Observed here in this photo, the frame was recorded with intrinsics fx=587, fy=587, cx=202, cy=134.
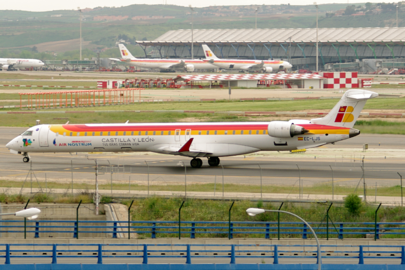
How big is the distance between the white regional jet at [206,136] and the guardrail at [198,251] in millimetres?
14068

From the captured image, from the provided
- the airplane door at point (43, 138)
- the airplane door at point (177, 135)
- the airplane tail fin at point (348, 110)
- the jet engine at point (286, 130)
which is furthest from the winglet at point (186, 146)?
the airplane door at point (43, 138)

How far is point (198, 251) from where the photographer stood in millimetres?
26188

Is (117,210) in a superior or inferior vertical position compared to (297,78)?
inferior

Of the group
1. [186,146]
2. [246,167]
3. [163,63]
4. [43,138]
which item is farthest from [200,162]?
[163,63]

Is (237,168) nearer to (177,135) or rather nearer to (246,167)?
(246,167)

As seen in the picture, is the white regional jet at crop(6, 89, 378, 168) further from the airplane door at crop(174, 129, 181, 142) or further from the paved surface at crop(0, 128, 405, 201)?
the paved surface at crop(0, 128, 405, 201)

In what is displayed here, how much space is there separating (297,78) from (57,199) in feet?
280

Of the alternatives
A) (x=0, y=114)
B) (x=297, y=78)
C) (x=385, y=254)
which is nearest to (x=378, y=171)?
(x=385, y=254)

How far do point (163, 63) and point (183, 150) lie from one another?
437 ft

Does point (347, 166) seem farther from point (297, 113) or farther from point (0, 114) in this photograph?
point (0, 114)

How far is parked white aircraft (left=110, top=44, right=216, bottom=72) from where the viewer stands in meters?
167

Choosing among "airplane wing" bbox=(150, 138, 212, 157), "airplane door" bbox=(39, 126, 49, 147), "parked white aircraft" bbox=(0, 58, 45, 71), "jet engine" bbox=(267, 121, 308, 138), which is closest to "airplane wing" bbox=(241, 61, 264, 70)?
"parked white aircraft" bbox=(0, 58, 45, 71)

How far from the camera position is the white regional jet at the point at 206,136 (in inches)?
1574

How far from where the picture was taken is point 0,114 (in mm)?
75062
